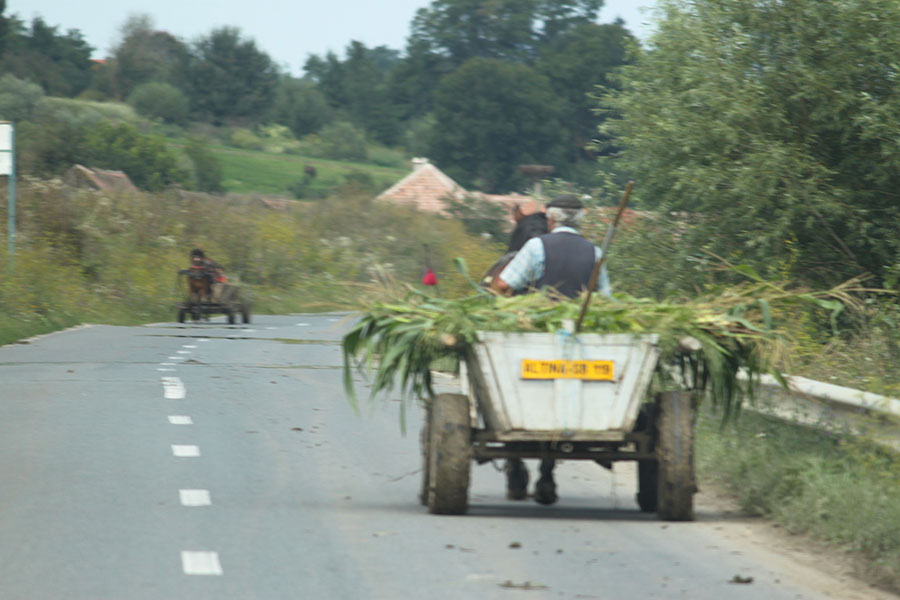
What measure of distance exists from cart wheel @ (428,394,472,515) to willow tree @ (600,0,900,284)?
7.79 meters

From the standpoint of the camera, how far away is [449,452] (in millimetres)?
7973

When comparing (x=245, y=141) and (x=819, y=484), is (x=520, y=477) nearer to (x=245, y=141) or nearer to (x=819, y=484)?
Result: (x=819, y=484)

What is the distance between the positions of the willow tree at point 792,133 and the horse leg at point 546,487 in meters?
6.87

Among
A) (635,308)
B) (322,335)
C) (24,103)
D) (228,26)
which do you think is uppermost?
(228,26)

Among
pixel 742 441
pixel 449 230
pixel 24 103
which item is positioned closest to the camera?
pixel 742 441

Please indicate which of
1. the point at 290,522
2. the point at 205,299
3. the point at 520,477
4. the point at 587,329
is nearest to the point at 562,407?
the point at 587,329

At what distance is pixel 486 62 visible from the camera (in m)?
103

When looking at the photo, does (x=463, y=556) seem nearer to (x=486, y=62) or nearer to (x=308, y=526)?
(x=308, y=526)

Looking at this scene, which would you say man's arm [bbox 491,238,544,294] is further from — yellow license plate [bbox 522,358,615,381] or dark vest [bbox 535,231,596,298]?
yellow license plate [bbox 522,358,615,381]

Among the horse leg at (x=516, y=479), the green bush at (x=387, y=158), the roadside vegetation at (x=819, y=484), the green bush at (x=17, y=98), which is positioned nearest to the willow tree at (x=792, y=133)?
the roadside vegetation at (x=819, y=484)

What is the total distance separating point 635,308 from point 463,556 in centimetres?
187

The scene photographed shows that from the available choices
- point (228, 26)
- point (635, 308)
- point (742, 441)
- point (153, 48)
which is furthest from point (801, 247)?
point (153, 48)

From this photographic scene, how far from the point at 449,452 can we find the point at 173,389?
299 inches

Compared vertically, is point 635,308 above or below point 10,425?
above
